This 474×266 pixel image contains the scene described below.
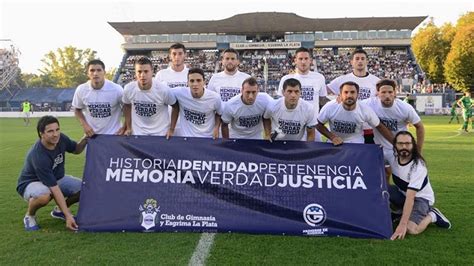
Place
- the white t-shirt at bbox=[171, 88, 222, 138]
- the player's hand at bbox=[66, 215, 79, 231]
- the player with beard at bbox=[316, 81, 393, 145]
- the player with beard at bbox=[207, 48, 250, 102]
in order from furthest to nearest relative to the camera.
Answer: the player with beard at bbox=[207, 48, 250, 102] < the white t-shirt at bbox=[171, 88, 222, 138] < the player with beard at bbox=[316, 81, 393, 145] < the player's hand at bbox=[66, 215, 79, 231]

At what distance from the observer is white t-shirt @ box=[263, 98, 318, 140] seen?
17.8 feet

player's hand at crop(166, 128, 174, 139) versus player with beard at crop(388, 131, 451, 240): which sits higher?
player's hand at crop(166, 128, 174, 139)

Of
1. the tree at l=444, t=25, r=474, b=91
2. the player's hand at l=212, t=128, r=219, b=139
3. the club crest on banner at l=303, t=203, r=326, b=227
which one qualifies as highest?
the tree at l=444, t=25, r=474, b=91

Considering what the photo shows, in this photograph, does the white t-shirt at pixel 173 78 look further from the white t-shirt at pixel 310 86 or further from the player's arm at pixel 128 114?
the white t-shirt at pixel 310 86

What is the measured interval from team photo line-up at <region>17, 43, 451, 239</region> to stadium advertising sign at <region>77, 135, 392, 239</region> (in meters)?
0.27

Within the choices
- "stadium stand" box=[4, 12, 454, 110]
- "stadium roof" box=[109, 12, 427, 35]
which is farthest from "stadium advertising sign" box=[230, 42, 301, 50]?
"stadium roof" box=[109, 12, 427, 35]

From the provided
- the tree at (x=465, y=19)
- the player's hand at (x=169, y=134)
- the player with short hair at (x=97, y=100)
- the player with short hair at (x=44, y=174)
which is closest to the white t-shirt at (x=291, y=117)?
the player's hand at (x=169, y=134)

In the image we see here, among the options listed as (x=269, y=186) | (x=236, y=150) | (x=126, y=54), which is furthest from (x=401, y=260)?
(x=126, y=54)

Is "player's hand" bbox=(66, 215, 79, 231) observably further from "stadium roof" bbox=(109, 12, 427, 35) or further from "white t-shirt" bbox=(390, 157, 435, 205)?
"stadium roof" bbox=(109, 12, 427, 35)

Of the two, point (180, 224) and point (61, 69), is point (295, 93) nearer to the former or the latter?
point (180, 224)

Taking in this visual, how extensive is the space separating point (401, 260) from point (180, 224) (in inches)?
89.1

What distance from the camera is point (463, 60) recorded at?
141ft

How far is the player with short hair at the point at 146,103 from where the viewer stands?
5477mm

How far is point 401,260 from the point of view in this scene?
381 cm
